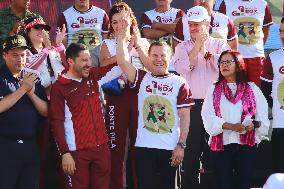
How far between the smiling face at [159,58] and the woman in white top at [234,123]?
21.6 inches

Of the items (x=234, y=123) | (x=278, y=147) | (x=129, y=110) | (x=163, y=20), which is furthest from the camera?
(x=163, y=20)

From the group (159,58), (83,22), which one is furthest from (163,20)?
(159,58)

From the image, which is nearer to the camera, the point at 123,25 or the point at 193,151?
the point at 123,25

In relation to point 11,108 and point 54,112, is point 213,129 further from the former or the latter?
point 11,108

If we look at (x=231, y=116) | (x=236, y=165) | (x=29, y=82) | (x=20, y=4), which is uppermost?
(x=20, y=4)

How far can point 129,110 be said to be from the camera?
6078mm

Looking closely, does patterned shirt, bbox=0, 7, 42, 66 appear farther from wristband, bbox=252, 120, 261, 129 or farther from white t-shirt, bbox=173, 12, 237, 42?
wristband, bbox=252, 120, 261, 129

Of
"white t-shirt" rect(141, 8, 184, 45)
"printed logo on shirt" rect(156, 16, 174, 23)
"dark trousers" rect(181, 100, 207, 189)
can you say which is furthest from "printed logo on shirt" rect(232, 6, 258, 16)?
"dark trousers" rect(181, 100, 207, 189)

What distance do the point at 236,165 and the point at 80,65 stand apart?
174cm

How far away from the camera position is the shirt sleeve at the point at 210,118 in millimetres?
5828

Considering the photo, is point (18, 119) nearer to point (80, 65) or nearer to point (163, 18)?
point (80, 65)

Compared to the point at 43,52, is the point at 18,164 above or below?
below

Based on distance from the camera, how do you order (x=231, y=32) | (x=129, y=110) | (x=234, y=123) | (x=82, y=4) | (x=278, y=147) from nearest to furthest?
1. (x=234, y=123)
2. (x=129, y=110)
3. (x=278, y=147)
4. (x=231, y=32)
5. (x=82, y=4)

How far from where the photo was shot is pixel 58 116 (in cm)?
563
